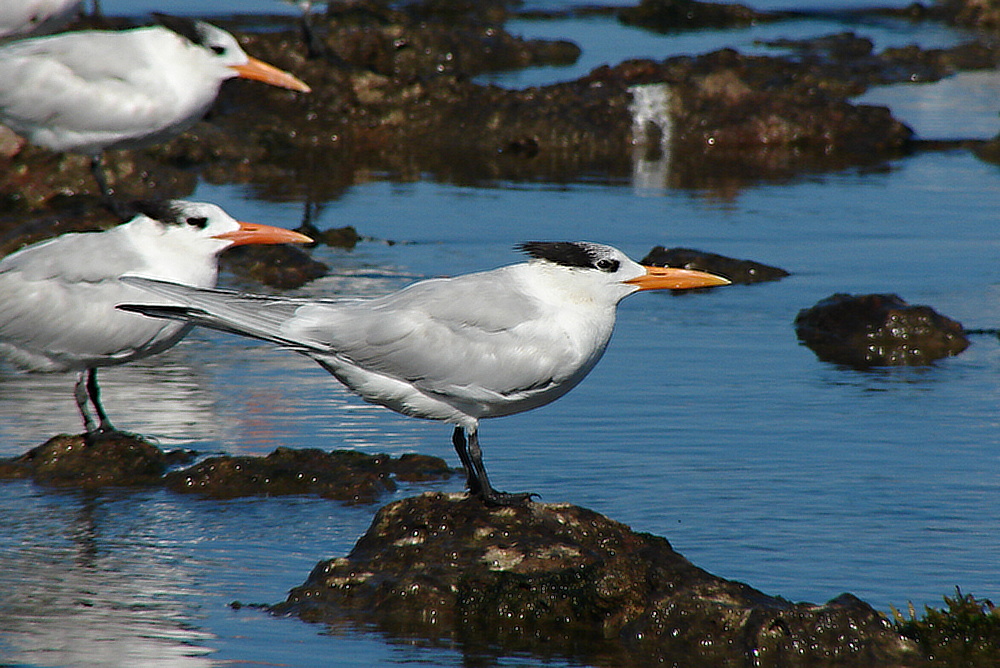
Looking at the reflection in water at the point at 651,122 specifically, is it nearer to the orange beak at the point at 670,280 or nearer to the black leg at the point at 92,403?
the black leg at the point at 92,403

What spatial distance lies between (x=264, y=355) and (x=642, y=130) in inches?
305

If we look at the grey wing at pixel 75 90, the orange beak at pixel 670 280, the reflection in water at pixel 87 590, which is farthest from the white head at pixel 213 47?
the orange beak at pixel 670 280

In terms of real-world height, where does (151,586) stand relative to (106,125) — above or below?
below

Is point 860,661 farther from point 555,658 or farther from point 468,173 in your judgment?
point 468,173

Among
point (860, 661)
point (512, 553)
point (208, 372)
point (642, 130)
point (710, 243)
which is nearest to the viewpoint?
point (860, 661)

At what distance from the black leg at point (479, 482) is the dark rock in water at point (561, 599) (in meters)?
0.05

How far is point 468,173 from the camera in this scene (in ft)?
43.0

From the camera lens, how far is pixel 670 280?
512 cm

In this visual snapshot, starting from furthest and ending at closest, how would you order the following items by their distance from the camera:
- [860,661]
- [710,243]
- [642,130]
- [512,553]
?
[642,130] → [710,243] → [512,553] → [860,661]

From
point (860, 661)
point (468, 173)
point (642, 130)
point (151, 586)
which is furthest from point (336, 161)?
point (860, 661)

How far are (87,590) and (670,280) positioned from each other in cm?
218

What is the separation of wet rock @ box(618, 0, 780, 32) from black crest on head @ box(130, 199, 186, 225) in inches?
702

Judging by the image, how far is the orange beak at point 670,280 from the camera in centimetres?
503

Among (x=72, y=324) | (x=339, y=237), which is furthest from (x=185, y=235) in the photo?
(x=339, y=237)
